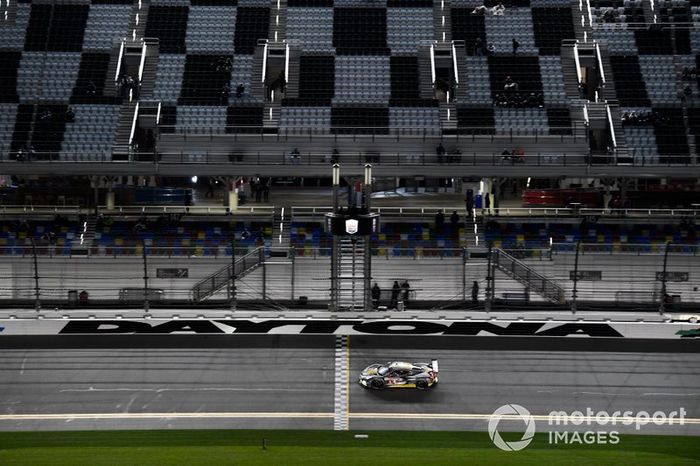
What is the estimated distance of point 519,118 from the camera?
2057 inches

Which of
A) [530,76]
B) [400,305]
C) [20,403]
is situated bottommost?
[20,403]

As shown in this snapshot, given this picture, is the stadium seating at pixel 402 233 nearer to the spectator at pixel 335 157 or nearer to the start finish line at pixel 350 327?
the spectator at pixel 335 157

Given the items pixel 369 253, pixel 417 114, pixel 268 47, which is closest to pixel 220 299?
pixel 369 253

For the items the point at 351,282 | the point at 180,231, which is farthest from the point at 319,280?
the point at 180,231

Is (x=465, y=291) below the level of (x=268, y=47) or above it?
below

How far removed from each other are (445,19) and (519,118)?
892 centimetres

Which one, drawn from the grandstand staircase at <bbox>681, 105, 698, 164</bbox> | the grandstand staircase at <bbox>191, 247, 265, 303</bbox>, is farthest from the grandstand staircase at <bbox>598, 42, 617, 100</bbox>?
the grandstand staircase at <bbox>191, 247, 265, 303</bbox>

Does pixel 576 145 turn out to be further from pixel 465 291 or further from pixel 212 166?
pixel 465 291

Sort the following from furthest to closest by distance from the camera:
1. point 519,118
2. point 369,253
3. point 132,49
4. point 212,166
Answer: point 132,49 → point 519,118 → point 212,166 → point 369,253

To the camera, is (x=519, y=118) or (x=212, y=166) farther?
(x=519, y=118)

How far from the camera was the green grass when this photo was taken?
22.3 m

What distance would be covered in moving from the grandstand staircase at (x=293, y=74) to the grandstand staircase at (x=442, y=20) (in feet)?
24.8

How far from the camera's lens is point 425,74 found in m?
55.2

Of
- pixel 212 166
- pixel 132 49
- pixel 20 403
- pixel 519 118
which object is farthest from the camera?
pixel 132 49
